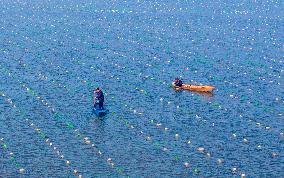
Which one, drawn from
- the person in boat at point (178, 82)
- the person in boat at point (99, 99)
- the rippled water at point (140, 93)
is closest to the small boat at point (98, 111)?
the person in boat at point (99, 99)

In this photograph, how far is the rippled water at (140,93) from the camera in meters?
51.7

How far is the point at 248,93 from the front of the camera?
225 ft

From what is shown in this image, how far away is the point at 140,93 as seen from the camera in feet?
222

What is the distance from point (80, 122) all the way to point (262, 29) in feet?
147

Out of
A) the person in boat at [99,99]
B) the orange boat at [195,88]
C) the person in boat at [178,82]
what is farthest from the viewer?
the person in boat at [178,82]

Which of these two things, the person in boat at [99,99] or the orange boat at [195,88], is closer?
the person in boat at [99,99]

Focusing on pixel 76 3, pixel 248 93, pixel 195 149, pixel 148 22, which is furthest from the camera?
pixel 76 3

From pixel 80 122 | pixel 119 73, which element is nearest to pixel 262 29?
pixel 119 73

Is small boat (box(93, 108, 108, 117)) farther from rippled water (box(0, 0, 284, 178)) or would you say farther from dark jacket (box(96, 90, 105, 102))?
dark jacket (box(96, 90, 105, 102))

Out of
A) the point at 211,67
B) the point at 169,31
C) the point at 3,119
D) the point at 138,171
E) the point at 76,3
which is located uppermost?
the point at 76,3

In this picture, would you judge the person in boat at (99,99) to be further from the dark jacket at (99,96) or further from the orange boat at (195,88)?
the orange boat at (195,88)

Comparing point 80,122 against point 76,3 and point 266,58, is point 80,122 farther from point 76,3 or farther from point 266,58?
point 76,3

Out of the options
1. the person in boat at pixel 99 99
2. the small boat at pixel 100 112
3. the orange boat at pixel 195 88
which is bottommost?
the small boat at pixel 100 112

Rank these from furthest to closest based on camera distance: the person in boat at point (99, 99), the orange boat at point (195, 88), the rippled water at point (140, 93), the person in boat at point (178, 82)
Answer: the person in boat at point (178, 82), the orange boat at point (195, 88), the person in boat at point (99, 99), the rippled water at point (140, 93)
